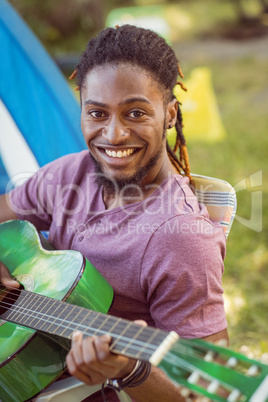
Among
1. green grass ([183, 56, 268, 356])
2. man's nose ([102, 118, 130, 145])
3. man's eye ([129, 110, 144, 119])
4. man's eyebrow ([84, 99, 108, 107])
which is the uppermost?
man's eyebrow ([84, 99, 108, 107])

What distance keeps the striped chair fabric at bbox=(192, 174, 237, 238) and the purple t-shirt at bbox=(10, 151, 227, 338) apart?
0.41ft

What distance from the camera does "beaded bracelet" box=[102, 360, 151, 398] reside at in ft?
3.48

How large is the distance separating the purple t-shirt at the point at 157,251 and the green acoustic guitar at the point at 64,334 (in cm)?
6

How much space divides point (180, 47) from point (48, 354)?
572 centimetres

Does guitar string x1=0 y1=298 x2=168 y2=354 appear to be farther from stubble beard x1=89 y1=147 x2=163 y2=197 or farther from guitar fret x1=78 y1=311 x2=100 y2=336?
stubble beard x1=89 y1=147 x2=163 y2=197

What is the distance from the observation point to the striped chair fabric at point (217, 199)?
145 centimetres

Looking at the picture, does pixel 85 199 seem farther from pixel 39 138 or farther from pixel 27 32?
pixel 27 32

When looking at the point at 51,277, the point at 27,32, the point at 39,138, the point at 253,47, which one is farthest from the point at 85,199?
the point at 253,47

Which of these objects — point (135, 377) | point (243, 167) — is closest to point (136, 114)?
point (135, 377)

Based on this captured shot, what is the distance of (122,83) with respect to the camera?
1.23 metres

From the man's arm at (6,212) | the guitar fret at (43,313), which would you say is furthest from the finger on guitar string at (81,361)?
the man's arm at (6,212)

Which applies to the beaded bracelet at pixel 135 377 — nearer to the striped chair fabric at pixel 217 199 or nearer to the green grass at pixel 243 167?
the striped chair fabric at pixel 217 199

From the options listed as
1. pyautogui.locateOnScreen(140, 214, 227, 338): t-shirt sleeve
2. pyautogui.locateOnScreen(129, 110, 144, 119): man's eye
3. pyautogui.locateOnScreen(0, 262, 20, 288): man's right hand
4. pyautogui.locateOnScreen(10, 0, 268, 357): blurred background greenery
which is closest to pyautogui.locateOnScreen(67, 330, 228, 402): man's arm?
pyautogui.locateOnScreen(140, 214, 227, 338): t-shirt sleeve

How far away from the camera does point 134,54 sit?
1.25 m
